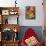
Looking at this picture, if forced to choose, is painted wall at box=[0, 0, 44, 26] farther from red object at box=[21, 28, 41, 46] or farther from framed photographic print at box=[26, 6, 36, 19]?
red object at box=[21, 28, 41, 46]

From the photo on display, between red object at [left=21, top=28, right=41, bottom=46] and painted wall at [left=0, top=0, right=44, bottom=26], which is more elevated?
painted wall at [left=0, top=0, right=44, bottom=26]

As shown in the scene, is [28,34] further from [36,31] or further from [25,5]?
[25,5]

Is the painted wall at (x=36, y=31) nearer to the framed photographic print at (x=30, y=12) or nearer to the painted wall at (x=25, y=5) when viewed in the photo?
the painted wall at (x=25, y=5)

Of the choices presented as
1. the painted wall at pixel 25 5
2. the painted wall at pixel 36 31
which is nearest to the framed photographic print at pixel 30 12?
the painted wall at pixel 25 5

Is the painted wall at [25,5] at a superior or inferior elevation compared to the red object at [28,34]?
superior

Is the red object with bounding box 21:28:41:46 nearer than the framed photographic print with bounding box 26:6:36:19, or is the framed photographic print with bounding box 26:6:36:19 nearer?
the red object with bounding box 21:28:41:46

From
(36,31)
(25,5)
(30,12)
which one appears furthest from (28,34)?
(25,5)

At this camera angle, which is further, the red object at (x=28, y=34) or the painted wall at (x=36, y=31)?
the painted wall at (x=36, y=31)

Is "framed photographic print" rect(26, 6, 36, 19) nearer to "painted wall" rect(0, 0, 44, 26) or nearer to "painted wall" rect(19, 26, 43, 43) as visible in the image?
"painted wall" rect(0, 0, 44, 26)

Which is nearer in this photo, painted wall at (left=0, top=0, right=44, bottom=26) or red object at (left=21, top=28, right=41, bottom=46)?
red object at (left=21, top=28, right=41, bottom=46)

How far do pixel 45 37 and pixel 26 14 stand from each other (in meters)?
0.92

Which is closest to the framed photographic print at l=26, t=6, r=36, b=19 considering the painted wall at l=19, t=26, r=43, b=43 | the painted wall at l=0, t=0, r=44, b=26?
the painted wall at l=0, t=0, r=44, b=26

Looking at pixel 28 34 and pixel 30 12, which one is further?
pixel 30 12

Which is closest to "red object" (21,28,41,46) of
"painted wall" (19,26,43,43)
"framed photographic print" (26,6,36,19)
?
"painted wall" (19,26,43,43)
